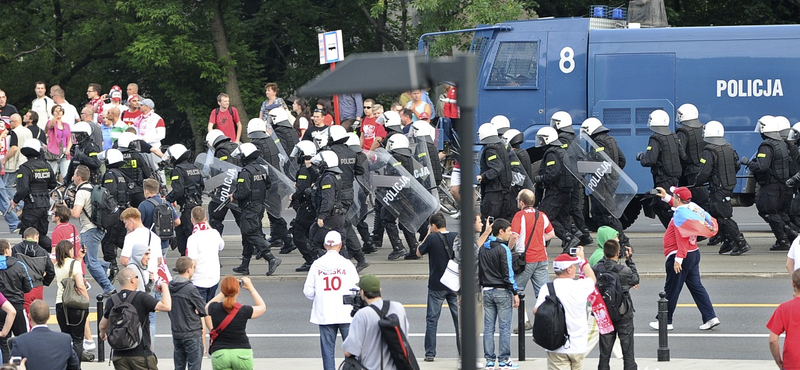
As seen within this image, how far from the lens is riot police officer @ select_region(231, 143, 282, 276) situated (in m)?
16.8

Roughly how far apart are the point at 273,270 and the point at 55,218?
3633 mm

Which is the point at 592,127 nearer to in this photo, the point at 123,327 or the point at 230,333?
the point at 230,333

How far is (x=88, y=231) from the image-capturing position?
15.9 meters

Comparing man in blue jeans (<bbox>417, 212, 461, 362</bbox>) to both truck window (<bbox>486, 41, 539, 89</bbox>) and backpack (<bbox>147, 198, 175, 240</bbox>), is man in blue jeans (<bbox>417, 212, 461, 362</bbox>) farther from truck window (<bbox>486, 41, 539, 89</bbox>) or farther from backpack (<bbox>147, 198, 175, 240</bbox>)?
truck window (<bbox>486, 41, 539, 89</bbox>)

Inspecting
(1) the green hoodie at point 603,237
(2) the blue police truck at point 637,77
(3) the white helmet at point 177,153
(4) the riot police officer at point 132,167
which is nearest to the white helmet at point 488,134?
(2) the blue police truck at point 637,77

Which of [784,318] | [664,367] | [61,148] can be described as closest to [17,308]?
[664,367]

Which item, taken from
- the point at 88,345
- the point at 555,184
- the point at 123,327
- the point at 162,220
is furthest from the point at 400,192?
the point at 123,327

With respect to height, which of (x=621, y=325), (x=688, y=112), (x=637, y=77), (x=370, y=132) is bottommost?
(x=621, y=325)

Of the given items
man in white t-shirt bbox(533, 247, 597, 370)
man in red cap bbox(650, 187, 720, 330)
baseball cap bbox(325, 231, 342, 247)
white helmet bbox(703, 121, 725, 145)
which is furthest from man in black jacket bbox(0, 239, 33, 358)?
white helmet bbox(703, 121, 725, 145)

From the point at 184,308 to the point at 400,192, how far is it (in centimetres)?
676

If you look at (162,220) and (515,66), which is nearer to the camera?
(162,220)

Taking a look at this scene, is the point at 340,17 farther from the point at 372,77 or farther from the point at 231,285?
the point at 372,77

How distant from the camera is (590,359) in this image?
12555mm

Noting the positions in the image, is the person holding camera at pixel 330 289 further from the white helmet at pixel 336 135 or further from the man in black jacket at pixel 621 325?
the white helmet at pixel 336 135
